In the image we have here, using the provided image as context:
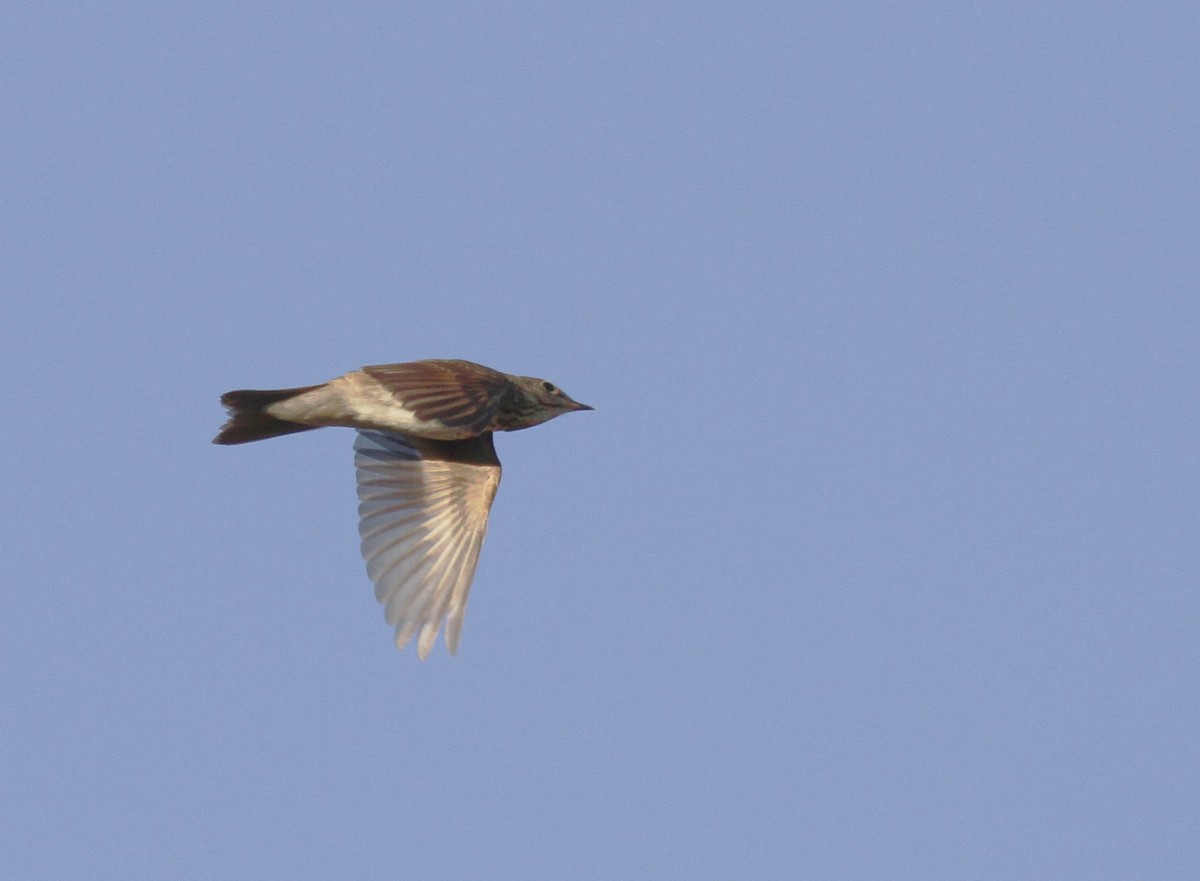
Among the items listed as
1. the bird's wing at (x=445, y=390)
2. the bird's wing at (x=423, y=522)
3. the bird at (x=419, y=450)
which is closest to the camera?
the bird's wing at (x=445, y=390)

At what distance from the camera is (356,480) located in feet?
35.7

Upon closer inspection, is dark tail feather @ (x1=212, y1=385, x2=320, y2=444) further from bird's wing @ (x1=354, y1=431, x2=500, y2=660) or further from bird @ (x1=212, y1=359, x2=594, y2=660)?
bird's wing @ (x1=354, y1=431, x2=500, y2=660)

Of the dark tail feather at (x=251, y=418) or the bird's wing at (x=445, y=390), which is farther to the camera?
the dark tail feather at (x=251, y=418)

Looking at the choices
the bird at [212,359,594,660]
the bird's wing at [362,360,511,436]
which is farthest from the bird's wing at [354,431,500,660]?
the bird's wing at [362,360,511,436]

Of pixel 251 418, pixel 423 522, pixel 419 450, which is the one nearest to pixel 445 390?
pixel 251 418

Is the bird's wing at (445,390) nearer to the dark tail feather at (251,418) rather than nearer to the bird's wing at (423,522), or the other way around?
the dark tail feather at (251,418)

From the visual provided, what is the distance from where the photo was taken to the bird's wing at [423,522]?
10188 mm

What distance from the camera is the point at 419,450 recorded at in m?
11.1

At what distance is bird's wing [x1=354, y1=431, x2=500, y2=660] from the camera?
10.2 meters

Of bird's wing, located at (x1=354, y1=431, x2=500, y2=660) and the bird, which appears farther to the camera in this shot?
bird's wing, located at (x1=354, y1=431, x2=500, y2=660)

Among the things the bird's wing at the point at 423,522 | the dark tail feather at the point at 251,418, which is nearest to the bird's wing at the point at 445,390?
the dark tail feather at the point at 251,418

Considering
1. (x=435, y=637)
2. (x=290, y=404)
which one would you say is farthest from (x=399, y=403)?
(x=435, y=637)

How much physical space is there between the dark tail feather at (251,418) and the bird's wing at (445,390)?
51 centimetres

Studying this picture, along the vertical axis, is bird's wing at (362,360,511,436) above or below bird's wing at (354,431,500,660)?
above
